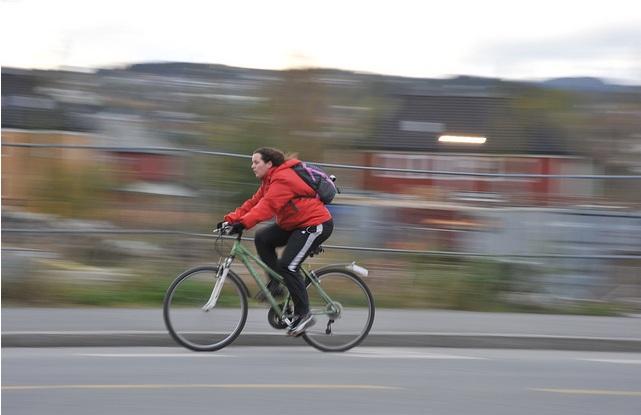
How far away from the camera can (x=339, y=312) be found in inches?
328

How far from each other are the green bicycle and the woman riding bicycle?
10 cm

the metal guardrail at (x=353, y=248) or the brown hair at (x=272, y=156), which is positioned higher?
the brown hair at (x=272, y=156)

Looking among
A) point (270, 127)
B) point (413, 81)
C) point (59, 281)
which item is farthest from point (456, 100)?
point (59, 281)

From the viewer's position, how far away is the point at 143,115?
14680mm

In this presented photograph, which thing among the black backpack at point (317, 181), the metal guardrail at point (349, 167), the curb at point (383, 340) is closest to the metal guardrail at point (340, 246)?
the metal guardrail at point (349, 167)

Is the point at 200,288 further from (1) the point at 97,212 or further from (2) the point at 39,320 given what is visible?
(1) the point at 97,212

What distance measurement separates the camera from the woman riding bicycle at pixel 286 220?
7.75 m

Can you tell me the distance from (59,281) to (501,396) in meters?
5.95

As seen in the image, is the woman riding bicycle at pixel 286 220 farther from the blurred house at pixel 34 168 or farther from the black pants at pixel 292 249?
the blurred house at pixel 34 168

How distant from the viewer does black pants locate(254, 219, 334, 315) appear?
7.98m

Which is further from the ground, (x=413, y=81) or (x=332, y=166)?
(x=413, y=81)

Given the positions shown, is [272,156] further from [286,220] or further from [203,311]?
[203,311]

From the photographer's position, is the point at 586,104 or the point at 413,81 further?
the point at 413,81

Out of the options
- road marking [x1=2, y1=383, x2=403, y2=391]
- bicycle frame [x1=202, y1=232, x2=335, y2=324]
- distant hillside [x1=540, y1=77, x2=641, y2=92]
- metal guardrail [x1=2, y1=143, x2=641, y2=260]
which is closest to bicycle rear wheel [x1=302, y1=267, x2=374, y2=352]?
bicycle frame [x1=202, y1=232, x2=335, y2=324]
